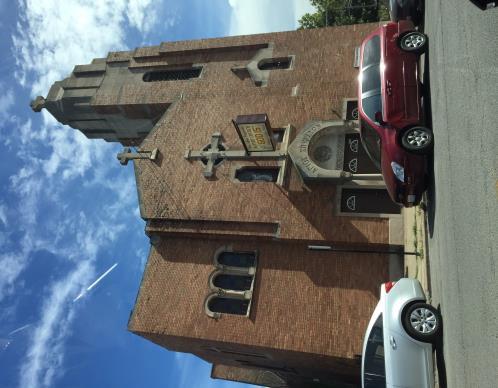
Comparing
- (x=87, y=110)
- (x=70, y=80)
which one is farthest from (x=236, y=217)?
(x=70, y=80)

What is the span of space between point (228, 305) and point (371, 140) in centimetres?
710

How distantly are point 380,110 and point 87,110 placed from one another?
14.7 meters

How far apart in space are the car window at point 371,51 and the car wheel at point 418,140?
8.39 ft

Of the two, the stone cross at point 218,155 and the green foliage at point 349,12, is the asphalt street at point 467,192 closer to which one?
the stone cross at point 218,155

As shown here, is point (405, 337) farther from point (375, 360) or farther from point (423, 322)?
point (375, 360)

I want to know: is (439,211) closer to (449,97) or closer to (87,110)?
(449,97)

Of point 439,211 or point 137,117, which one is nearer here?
point 439,211

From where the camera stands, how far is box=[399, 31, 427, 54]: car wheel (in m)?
10.6

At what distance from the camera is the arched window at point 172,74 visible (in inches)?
772

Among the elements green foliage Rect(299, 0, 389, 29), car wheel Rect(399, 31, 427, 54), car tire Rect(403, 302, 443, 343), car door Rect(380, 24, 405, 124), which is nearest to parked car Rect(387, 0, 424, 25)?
car door Rect(380, 24, 405, 124)

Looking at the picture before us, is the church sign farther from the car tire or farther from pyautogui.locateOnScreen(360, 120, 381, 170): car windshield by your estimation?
the car tire

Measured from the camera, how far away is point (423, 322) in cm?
862

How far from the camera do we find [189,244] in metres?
15.6

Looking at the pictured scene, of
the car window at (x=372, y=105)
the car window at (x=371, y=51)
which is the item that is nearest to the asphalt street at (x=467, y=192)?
the car window at (x=372, y=105)
